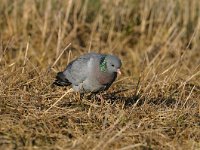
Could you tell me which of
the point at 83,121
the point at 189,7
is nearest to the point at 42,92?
the point at 83,121

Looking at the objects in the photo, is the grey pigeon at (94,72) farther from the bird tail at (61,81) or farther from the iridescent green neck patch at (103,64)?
the bird tail at (61,81)

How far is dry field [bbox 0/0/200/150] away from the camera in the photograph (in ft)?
11.5

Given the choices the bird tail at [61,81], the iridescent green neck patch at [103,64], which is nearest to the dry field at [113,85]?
the bird tail at [61,81]

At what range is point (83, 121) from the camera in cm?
379

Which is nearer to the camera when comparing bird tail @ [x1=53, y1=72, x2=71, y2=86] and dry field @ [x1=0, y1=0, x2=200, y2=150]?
dry field @ [x1=0, y1=0, x2=200, y2=150]

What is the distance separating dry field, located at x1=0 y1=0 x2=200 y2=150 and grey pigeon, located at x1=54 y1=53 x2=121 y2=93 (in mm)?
128

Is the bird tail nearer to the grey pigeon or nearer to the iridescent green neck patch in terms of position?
the grey pigeon

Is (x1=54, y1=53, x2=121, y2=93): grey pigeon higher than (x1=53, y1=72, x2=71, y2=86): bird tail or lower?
higher

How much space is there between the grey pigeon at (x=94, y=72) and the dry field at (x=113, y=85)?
128 mm

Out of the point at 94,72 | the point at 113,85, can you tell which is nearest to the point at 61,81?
the point at 94,72

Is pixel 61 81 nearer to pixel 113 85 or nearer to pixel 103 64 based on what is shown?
pixel 103 64

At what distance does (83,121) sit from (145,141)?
52 centimetres

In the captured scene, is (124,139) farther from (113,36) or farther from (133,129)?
(113,36)

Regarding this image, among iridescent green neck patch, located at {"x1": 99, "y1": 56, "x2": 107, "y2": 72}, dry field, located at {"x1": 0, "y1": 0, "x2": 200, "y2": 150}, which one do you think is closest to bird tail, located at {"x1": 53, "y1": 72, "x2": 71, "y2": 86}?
dry field, located at {"x1": 0, "y1": 0, "x2": 200, "y2": 150}
